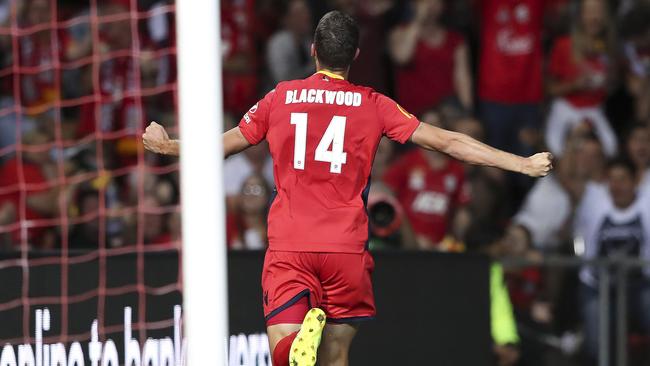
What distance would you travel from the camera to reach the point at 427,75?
1207cm

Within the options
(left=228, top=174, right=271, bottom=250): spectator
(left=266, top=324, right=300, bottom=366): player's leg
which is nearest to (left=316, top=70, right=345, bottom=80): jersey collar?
(left=266, top=324, right=300, bottom=366): player's leg

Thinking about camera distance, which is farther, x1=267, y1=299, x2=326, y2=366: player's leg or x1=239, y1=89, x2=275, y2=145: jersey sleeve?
x1=239, y1=89, x2=275, y2=145: jersey sleeve

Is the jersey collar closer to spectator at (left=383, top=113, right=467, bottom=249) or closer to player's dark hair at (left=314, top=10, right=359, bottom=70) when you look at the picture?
player's dark hair at (left=314, top=10, right=359, bottom=70)

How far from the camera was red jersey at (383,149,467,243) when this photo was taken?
11.0m

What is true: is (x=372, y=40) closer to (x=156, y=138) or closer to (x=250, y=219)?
(x=250, y=219)

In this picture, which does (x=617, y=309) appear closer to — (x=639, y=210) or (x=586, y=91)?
(x=639, y=210)

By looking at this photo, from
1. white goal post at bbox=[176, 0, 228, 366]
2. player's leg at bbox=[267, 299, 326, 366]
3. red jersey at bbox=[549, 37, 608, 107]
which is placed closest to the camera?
white goal post at bbox=[176, 0, 228, 366]

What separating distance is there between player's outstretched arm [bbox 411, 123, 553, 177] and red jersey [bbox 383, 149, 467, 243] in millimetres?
4267

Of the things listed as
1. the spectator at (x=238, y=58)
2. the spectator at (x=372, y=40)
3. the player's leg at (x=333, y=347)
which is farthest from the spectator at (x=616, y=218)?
the player's leg at (x=333, y=347)

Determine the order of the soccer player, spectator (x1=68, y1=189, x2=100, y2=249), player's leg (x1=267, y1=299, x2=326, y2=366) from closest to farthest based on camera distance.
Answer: player's leg (x1=267, y1=299, x2=326, y2=366) < the soccer player < spectator (x1=68, y1=189, x2=100, y2=249)

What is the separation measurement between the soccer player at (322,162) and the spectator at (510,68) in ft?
17.8

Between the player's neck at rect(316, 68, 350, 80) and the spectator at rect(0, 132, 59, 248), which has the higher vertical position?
the player's neck at rect(316, 68, 350, 80)

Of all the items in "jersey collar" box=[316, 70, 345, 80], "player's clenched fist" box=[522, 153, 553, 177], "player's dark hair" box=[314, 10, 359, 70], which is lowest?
"player's clenched fist" box=[522, 153, 553, 177]

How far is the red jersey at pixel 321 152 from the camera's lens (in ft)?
21.7
